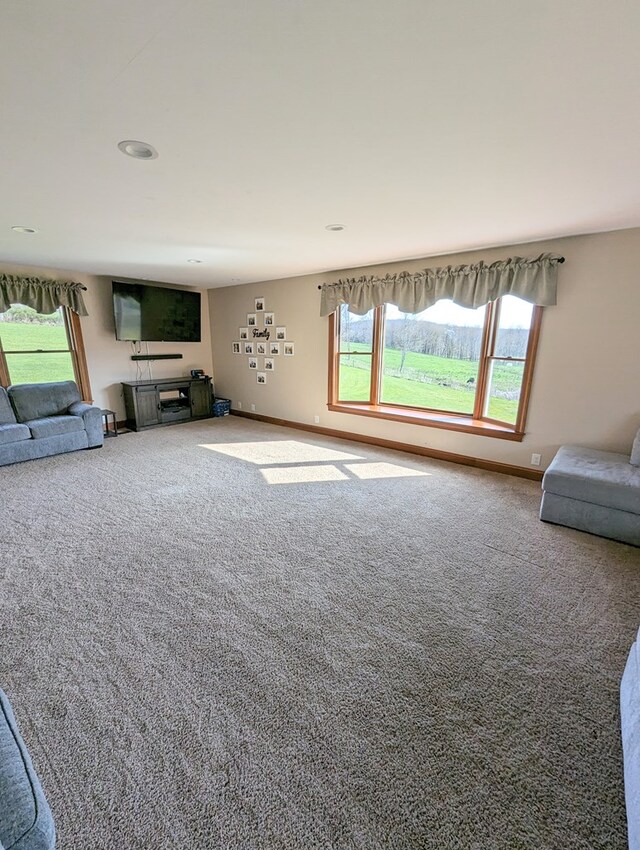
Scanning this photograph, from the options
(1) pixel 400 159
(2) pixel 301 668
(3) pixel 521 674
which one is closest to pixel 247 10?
(1) pixel 400 159

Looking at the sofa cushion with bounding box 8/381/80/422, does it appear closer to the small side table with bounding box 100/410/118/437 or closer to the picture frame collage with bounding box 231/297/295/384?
the small side table with bounding box 100/410/118/437

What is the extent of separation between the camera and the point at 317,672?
1628 mm

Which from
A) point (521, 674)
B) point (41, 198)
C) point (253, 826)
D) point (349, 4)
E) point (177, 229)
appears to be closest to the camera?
point (349, 4)

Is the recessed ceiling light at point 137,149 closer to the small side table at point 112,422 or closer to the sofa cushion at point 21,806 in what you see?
the sofa cushion at point 21,806

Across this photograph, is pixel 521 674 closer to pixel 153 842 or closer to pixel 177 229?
pixel 153 842

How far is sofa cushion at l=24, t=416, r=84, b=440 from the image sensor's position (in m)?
4.30

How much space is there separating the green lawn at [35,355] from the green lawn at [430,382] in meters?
4.16

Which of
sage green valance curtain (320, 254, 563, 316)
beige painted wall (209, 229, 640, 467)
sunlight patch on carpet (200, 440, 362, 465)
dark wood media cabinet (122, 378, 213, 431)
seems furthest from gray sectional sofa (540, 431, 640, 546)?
dark wood media cabinet (122, 378, 213, 431)

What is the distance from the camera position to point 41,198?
94.3 inches

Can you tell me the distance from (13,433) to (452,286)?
5.34 m

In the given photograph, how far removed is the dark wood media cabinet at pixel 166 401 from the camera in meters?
5.68

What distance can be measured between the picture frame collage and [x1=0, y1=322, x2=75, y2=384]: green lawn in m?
2.65

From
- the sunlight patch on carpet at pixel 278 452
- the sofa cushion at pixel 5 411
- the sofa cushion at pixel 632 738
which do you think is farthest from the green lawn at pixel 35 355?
the sofa cushion at pixel 632 738

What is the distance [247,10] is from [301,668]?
241 centimetres
